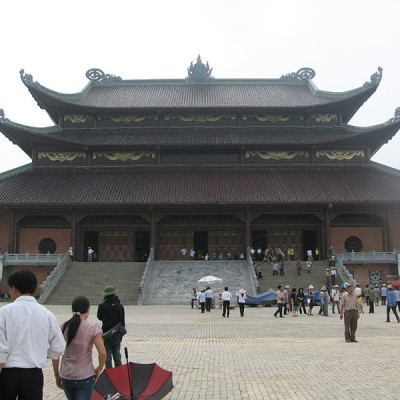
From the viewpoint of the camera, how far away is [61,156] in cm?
3919

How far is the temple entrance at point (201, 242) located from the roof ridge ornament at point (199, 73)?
56.8 ft

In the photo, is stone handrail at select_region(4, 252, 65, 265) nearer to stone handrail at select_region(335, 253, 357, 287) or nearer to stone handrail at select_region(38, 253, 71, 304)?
stone handrail at select_region(38, 253, 71, 304)

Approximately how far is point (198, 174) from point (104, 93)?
13.5m

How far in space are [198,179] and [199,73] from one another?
15698mm

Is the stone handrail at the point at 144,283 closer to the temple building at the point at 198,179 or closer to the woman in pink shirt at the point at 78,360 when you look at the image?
the temple building at the point at 198,179

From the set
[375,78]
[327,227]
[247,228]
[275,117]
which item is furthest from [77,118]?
[375,78]

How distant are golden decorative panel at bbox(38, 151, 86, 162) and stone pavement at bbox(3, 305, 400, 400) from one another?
22661mm

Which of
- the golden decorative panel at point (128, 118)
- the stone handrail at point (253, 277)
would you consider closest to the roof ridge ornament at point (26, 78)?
the golden decorative panel at point (128, 118)

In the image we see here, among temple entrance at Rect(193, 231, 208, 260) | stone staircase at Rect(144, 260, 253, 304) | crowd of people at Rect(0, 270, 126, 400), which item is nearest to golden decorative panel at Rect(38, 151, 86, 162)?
temple entrance at Rect(193, 231, 208, 260)

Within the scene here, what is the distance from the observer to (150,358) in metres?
10.9

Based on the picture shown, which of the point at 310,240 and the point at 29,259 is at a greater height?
the point at 310,240

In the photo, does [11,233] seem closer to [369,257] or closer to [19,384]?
[369,257]

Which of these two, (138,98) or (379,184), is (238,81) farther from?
(379,184)

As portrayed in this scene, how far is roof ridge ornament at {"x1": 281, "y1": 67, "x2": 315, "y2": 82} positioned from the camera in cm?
4759
